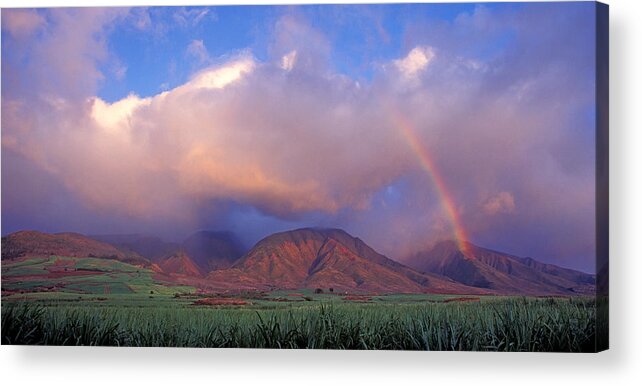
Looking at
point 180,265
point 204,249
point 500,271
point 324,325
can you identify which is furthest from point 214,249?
point 500,271

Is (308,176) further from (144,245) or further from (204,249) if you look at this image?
(144,245)

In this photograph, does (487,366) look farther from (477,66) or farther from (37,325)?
(37,325)

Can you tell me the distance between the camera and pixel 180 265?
9.46 meters

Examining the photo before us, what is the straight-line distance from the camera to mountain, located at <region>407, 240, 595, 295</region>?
29.5ft

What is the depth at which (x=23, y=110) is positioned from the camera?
9469mm

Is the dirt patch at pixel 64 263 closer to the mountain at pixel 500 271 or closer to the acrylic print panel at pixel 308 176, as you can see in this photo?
the acrylic print panel at pixel 308 176

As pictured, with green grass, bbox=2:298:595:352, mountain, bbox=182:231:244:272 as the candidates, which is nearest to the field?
green grass, bbox=2:298:595:352

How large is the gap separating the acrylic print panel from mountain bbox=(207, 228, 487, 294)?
0.5 inches

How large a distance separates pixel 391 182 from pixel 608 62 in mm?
1780

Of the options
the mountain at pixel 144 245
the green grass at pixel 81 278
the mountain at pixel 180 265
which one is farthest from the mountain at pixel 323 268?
the green grass at pixel 81 278

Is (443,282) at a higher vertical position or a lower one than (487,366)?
higher

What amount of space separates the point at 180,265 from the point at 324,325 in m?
1.19

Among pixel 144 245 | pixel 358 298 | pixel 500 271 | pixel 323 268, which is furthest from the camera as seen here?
pixel 144 245

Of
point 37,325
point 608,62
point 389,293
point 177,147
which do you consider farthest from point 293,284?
point 608,62
